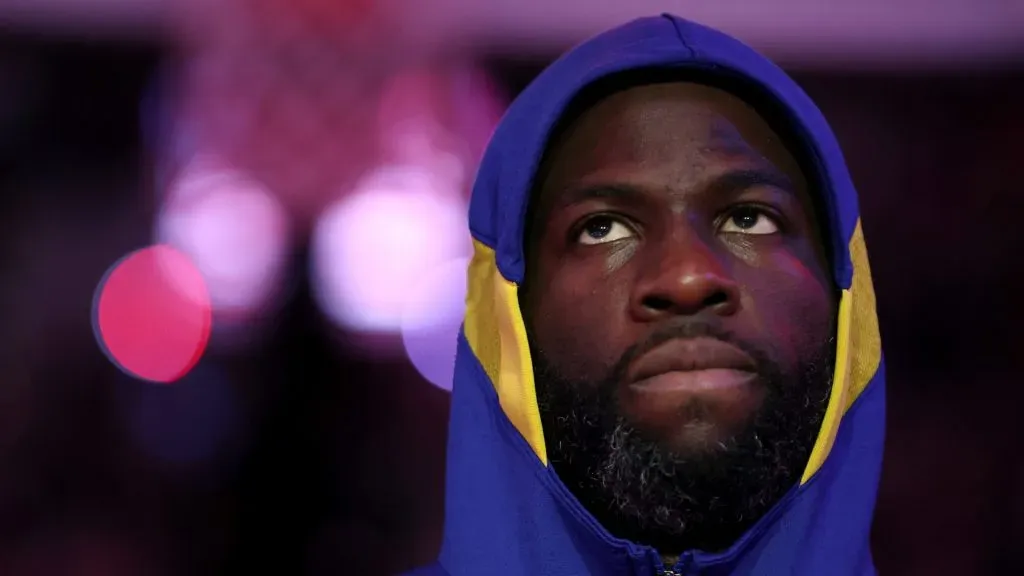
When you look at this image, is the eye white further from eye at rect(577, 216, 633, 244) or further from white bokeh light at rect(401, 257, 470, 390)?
white bokeh light at rect(401, 257, 470, 390)

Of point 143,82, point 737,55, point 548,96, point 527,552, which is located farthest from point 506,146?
point 143,82

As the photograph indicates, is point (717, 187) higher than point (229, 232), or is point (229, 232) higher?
point (229, 232)

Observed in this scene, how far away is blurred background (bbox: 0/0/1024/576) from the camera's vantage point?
371 centimetres

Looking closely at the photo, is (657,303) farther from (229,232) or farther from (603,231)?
(229,232)

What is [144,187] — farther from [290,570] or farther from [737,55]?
[737,55]

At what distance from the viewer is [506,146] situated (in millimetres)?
1161

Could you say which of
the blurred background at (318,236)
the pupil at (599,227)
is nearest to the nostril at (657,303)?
the pupil at (599,227)

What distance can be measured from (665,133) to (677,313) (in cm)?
20

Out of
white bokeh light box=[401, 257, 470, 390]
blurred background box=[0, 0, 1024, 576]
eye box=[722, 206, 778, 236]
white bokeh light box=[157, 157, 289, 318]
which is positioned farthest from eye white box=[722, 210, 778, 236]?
white bokeh light box=[401, 257, 470, 390]

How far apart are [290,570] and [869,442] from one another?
281 cm

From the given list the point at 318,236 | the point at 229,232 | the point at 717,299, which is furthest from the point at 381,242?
the point at 717,299

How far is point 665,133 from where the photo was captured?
3.57 feet

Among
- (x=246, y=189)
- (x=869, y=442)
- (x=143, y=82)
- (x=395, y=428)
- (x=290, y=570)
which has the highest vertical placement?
(x=143, y=82)

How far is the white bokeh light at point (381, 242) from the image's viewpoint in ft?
14.2
